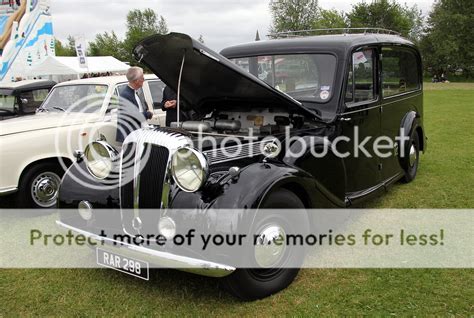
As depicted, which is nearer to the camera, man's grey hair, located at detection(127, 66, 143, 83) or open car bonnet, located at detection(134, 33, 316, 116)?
open car bonnet, located at detection(134, 33, 316, 116)

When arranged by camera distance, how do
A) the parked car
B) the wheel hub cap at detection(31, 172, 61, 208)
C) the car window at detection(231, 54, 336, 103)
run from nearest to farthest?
the car window at detection(231, 54, 336, 103), the wheel hub cap at detection(31, 172, 61, 208), the parked car

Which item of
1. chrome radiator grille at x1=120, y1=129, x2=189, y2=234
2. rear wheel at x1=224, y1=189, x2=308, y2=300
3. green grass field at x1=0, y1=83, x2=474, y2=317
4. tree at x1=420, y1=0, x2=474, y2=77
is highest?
tree at x1=420, y1=0, x2=474, y2=77

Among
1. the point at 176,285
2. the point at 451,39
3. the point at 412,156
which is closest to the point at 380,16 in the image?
the point at 451,39

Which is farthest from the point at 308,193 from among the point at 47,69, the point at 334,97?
the point at 47,69

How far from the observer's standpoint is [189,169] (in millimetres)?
2805

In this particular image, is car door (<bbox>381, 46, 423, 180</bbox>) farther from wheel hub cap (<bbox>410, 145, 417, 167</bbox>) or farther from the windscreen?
the windscreen

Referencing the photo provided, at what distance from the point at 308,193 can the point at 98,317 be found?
1761 mm

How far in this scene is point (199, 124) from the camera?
3.83 meters

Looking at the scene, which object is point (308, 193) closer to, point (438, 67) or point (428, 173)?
point (428, 173)

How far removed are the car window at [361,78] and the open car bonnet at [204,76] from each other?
0.56m

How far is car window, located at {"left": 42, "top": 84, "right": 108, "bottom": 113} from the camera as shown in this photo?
5938 millimetres

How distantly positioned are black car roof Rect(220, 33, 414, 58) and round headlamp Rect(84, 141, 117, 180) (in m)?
1.96

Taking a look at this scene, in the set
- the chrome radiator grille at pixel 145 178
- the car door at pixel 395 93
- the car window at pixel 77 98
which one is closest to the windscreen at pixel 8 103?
the car window at pixel 77 98

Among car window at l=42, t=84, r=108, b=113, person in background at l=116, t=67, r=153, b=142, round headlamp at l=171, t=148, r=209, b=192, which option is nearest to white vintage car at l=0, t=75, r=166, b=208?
car window at l=42, t=84, r=108, b=113
